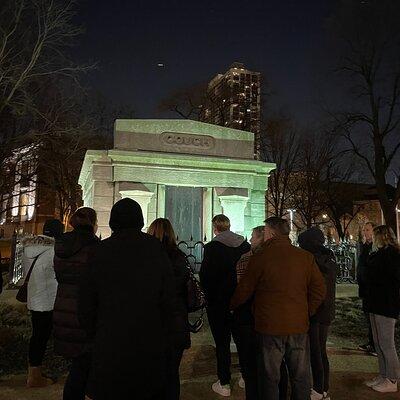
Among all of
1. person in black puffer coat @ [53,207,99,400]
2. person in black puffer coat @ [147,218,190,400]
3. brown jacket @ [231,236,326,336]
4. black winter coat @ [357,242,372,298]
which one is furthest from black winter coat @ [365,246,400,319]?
person in black puffer coat @ [53,207,99,400]

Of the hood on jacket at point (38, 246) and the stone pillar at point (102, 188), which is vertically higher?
→ the stone pillar at point (102, 188)

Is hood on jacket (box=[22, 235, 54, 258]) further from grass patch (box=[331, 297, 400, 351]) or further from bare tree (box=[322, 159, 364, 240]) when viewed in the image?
bare tree (box=[322, 159, 364, 240])

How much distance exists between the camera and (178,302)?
3742 millimetres

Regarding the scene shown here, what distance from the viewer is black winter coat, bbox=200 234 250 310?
16.0ft

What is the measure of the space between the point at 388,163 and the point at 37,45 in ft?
60.2

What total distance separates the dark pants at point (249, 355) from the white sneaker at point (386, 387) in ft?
5.80

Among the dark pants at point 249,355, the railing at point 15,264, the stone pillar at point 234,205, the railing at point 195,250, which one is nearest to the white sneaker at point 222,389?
the dark pants at point 249,355

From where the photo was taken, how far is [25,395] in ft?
15.6

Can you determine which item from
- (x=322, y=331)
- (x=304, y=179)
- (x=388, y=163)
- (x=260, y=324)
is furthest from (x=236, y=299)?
(x=304, y=179)

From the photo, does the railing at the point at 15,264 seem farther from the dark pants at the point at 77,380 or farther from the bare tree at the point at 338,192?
the bare tree at the point at 338,192

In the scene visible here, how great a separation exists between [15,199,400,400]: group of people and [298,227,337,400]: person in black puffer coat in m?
0.01

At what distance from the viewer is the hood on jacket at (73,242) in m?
→ 3.99

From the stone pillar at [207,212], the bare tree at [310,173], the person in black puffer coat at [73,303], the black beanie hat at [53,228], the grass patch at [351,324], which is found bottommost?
the grass patch at [351,324]

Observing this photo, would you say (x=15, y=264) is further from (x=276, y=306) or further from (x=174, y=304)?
(x=174, y=304)
